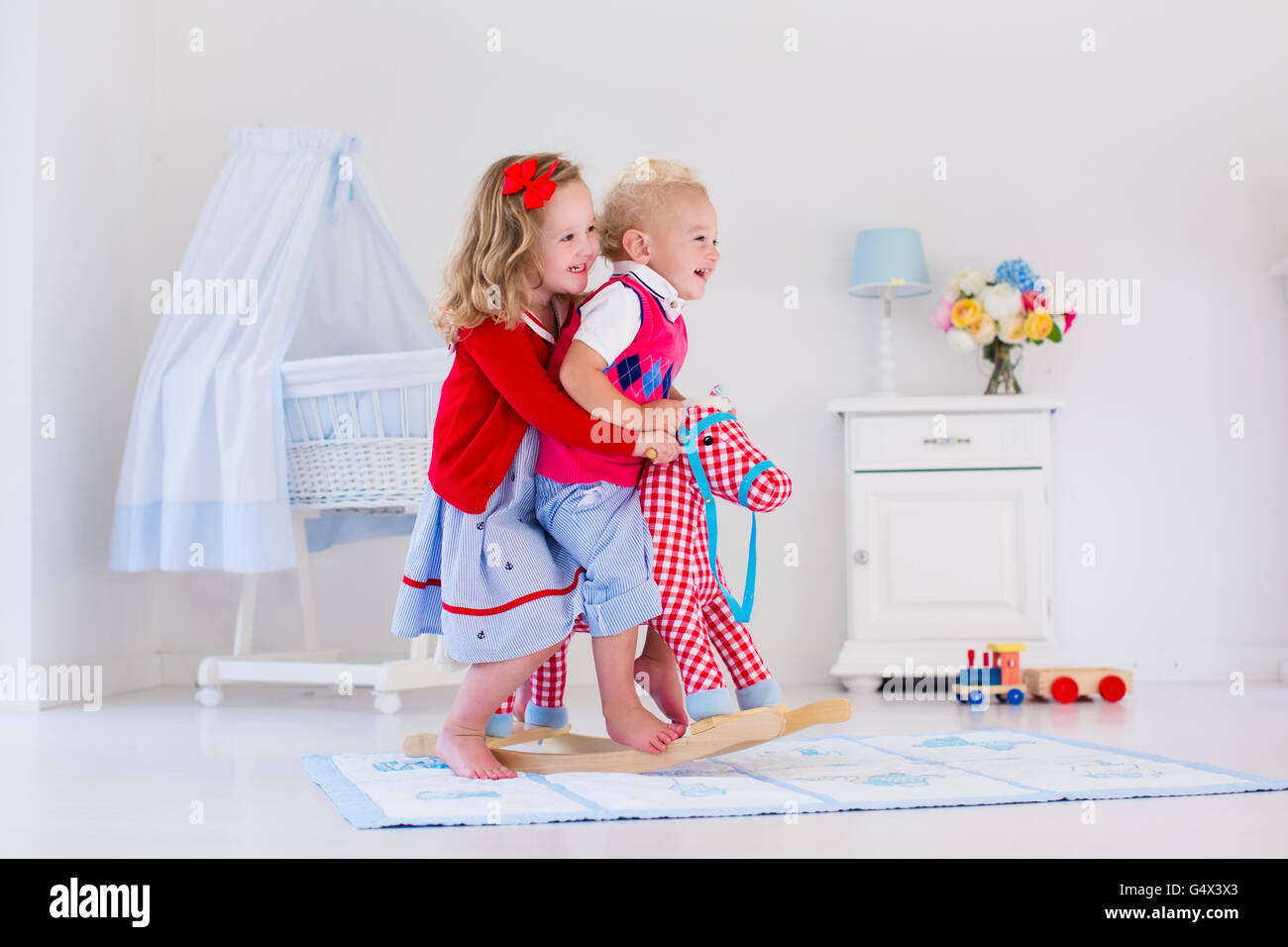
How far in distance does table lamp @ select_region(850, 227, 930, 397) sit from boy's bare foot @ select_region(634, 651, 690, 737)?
159 cm

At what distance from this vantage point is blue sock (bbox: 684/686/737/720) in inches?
59.9

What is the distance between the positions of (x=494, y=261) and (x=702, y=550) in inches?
18.7

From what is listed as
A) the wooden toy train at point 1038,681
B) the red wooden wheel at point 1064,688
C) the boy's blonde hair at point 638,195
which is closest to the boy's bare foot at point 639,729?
the boy's blonde hair at point 638,195

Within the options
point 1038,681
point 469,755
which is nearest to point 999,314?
point 1038,681

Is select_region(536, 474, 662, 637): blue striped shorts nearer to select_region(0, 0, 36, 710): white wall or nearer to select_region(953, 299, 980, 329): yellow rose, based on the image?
select_region(0, 0, 36, 710): white wall

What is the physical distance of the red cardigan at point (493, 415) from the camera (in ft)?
5.14

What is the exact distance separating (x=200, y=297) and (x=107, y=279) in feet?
1.20

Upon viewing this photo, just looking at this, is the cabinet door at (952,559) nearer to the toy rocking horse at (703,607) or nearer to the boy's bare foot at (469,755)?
the toy rocking horse at (703,607)

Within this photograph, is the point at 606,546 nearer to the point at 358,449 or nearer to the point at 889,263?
the point at 358,449

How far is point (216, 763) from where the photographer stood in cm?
178

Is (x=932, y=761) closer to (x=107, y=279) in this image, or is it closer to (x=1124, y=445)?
(x=1124, y=445)

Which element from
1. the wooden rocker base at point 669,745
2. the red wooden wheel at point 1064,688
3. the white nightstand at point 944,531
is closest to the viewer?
the wooden rocker base at point 669,745

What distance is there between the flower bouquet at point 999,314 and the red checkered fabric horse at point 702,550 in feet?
4.97

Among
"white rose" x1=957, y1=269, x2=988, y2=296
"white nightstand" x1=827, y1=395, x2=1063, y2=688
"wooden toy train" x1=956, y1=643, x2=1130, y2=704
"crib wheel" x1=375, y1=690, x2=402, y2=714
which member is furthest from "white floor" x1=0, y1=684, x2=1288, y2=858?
"white rose" x1=957, y1=269, x2=988, y2=296
